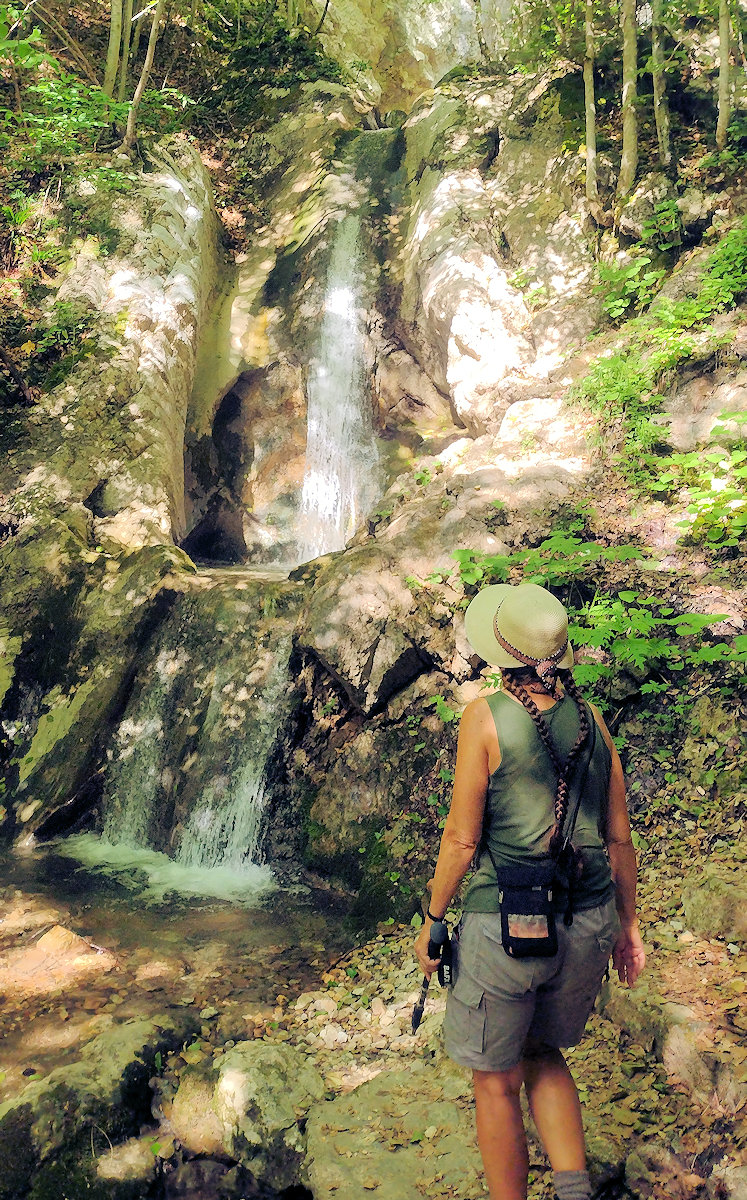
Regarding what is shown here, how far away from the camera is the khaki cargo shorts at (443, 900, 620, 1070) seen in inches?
73.2

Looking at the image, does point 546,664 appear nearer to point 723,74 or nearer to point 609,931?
point 609,931

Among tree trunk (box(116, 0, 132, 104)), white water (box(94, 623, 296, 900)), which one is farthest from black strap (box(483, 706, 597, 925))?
tree trunk (box(116, 0, 132, 104))

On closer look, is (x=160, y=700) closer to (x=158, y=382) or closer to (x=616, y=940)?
(x=158, y=382)

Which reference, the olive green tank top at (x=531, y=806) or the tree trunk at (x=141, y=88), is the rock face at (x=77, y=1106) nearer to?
the olive green tank top at (x=531, y=806)

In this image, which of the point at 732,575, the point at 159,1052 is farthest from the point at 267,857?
the point at 732,575

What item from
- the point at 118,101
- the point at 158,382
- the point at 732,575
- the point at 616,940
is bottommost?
the point at 616,940

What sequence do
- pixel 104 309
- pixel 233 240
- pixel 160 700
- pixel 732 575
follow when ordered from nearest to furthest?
pixel 732 575 < pixel 160 700 < pixel 104 309 < pixel 233 240

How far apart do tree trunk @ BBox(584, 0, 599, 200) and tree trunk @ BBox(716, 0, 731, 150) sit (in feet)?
4.34

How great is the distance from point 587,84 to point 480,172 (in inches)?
90.7

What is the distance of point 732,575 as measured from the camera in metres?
4.68

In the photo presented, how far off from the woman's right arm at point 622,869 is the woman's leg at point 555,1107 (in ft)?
1.09

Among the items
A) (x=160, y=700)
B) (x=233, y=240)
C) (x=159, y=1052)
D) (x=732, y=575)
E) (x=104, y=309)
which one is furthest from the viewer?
(x=233, y=240)

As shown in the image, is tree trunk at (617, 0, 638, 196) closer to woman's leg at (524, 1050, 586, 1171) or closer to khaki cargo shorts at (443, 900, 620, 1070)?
khaki cargo shorts at (443, 900, 620, 1070)

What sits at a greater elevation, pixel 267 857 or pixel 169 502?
pixel 169 502
